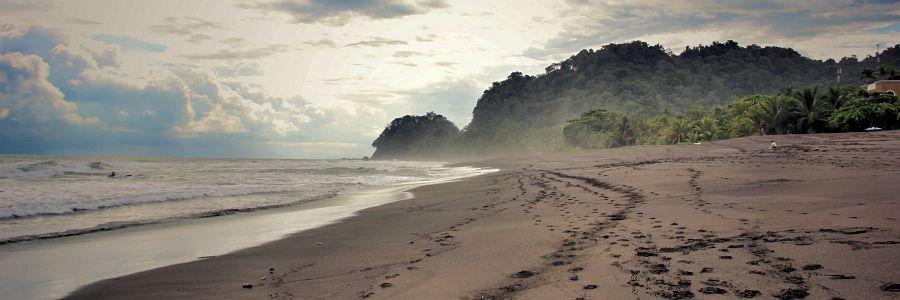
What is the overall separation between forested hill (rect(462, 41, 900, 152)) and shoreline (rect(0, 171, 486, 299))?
95.7 meters

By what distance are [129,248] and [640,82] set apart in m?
137

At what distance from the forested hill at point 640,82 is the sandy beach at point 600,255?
9674 cm

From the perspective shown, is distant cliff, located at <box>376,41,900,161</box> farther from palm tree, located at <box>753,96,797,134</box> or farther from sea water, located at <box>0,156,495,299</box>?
sea water, located at <box>0,156,495,299</box>

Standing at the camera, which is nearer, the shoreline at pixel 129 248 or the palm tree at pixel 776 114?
the shoreline at pixel 129 248

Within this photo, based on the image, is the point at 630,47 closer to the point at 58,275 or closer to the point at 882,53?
the point at 882,53

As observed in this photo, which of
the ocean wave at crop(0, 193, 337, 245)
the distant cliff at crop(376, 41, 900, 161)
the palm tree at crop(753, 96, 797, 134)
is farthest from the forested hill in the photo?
the ocean wave at crop(0, 193, 337, 245)

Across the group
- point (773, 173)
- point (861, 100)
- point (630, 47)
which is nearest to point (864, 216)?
point (773, 173)

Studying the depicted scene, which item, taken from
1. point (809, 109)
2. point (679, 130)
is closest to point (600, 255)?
point (809, 109)

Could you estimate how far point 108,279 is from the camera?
6.54m

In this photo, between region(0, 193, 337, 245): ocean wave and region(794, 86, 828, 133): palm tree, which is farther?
region(794, 86, 828, 133): palm tree

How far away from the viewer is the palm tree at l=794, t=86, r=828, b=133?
43.7 meters

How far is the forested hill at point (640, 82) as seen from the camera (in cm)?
12312

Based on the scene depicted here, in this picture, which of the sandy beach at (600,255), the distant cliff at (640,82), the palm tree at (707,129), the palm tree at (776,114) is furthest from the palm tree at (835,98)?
the distant cliff at (640,82)

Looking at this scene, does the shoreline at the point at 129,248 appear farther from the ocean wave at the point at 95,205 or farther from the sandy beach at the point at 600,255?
the ocean wave at the point at 95,205
